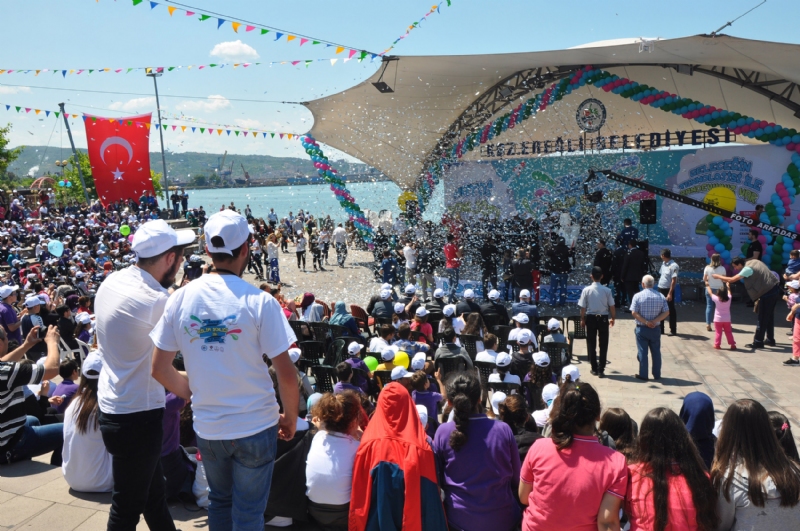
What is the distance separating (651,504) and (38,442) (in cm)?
437

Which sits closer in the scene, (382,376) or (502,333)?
(382,376)

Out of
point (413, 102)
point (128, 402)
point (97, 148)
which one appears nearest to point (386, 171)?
point (413, 102)

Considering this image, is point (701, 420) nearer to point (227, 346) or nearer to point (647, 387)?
point (227, 346)

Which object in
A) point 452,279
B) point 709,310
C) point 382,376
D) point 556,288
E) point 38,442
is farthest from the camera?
point 452,279

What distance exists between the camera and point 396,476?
3.17 meters

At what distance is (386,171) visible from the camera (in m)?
21.8

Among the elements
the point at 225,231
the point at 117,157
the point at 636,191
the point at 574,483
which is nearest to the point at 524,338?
the point at 574,483

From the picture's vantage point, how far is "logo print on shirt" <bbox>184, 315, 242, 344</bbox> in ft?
7.34

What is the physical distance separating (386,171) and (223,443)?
1989 centimetres

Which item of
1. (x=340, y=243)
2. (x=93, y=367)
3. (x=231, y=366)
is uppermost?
(x=231, y=366)

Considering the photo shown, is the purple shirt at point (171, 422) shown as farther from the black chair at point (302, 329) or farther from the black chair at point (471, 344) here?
the black chair at point (302, 329)

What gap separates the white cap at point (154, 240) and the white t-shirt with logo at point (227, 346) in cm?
52

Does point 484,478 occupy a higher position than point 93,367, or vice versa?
point 93,367

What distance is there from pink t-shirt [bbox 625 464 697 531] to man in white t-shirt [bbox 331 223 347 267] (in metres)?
17.3
